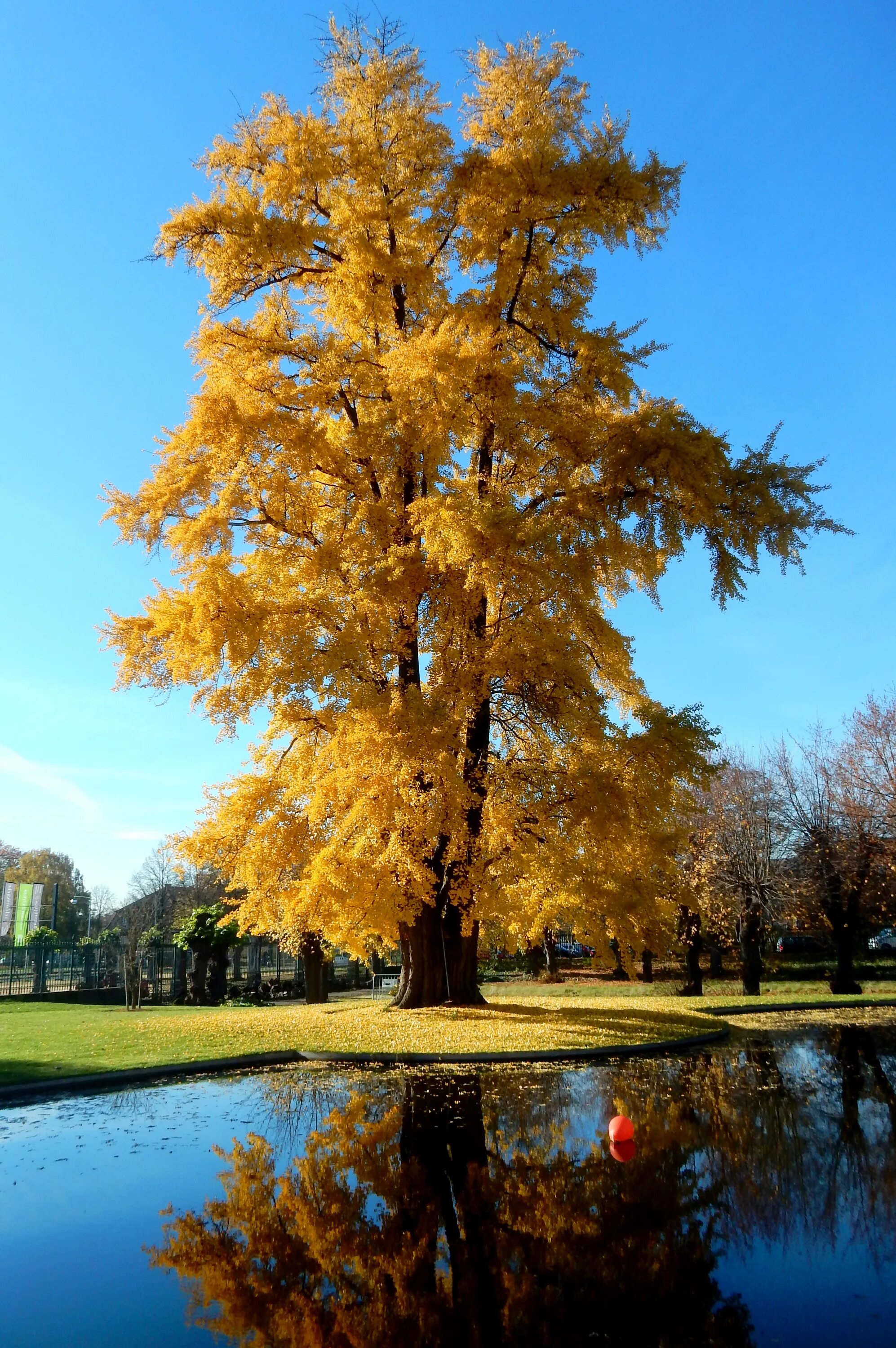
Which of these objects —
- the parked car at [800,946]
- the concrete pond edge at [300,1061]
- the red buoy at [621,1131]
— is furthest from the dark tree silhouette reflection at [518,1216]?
the parked car at [800,946]

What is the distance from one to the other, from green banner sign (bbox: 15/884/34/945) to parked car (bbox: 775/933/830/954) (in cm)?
3512

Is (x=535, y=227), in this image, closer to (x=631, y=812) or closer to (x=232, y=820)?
(x=631, y=812)

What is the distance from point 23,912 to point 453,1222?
43.2 metres

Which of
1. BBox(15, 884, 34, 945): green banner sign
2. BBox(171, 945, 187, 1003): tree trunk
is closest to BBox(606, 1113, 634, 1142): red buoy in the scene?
BBox(171, 945, 187, 1003): tree trunk

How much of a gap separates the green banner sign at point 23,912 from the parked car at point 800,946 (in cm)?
3512

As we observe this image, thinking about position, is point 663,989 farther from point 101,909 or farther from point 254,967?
point 101,909

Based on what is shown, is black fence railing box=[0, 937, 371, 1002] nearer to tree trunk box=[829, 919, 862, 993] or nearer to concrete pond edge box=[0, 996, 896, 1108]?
concrete pond edge box=[0, 996, 896, 1108]

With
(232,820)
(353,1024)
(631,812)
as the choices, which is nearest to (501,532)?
(631,812)

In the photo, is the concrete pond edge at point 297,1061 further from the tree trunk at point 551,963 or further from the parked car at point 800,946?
the parked car at point 800,946

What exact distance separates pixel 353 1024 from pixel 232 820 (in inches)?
158

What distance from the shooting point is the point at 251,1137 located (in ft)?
22.0

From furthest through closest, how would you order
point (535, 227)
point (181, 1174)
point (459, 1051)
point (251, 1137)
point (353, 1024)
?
point (535, 227) < point (353, 1024) < point (459, 1051) < point (251, 1137) < point (181, 1174)

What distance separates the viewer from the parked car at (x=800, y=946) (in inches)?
1667

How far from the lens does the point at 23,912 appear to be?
41781 millimetres
